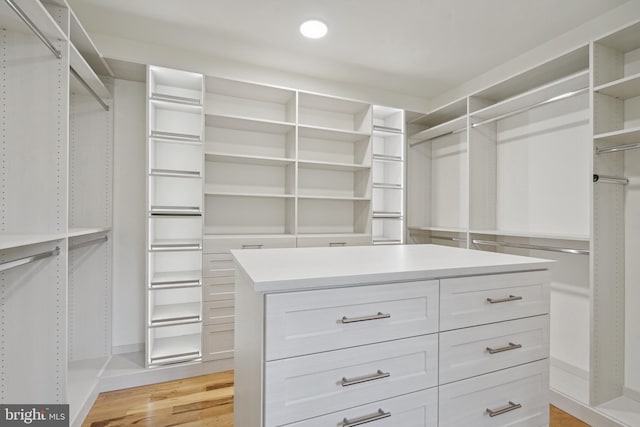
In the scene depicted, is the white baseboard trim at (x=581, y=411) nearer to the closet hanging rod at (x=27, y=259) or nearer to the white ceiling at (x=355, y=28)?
the white ceiling at (x=355, y=28)

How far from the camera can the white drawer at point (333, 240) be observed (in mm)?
2846

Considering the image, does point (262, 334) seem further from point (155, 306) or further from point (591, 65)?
point (591, 65)

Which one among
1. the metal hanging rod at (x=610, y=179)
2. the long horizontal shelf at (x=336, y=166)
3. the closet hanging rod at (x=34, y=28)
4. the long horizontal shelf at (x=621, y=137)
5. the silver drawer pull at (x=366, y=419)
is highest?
the closet hanging rod at (x=34, y=28)

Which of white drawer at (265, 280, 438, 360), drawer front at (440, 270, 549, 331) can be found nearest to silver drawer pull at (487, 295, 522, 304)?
drawer front at (440, 270, 549, 331)

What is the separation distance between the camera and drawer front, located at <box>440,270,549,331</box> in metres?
1.15

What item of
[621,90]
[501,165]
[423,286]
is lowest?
[423,286]

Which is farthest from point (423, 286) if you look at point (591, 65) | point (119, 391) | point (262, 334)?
point (119, 391)

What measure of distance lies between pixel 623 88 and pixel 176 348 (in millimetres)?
3517

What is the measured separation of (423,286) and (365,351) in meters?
0.30

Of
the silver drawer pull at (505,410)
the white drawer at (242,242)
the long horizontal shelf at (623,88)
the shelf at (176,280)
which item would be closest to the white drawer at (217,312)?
the shelf at (176,280)

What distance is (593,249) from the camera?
1898mm

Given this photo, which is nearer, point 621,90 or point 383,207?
point 621,90

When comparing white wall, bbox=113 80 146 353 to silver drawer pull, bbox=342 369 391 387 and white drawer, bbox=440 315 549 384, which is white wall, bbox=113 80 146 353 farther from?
white drawer, bbox=440 315 549 384

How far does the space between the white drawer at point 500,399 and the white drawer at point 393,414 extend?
2.0 inches
